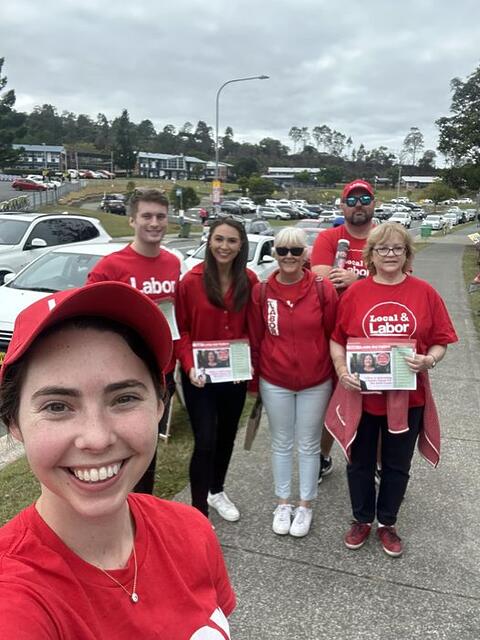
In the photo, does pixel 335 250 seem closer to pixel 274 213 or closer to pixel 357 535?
pixel 357 535

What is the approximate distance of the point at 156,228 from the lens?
3.28 meters

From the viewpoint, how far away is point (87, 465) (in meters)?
1.05

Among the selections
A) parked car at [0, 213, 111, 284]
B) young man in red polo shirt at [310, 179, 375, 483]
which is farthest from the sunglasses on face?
parked car at [0, 213, 111, 284]

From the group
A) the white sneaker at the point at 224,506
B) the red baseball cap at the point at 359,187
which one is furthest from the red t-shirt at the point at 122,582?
the red baseball cap at the point at 359,187

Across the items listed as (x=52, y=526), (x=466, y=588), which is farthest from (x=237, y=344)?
(x=52, y=526)

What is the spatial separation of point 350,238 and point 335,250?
13 cm

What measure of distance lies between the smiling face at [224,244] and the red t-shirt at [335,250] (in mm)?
697

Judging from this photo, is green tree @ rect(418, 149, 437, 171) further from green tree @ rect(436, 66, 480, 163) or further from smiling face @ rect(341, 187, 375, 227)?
smiling face @ rect(341, 187, 375, 227)

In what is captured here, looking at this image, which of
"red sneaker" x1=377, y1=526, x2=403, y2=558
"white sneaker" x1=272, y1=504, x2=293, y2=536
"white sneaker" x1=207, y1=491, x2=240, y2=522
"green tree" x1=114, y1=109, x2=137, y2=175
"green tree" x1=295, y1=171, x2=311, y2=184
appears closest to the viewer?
"red sneaker" x1=377, y1=526, x2=403, y2=558

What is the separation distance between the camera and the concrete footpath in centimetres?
258

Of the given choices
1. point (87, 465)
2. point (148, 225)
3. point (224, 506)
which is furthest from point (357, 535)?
point (87, 465)

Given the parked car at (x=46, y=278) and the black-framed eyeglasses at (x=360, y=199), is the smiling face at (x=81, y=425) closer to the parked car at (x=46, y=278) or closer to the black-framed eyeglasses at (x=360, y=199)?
the black-framed eyeglasses at (x=360, y=199)

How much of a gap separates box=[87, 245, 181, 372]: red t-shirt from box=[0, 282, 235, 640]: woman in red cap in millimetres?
2032

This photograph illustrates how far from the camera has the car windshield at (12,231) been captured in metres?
9.76
